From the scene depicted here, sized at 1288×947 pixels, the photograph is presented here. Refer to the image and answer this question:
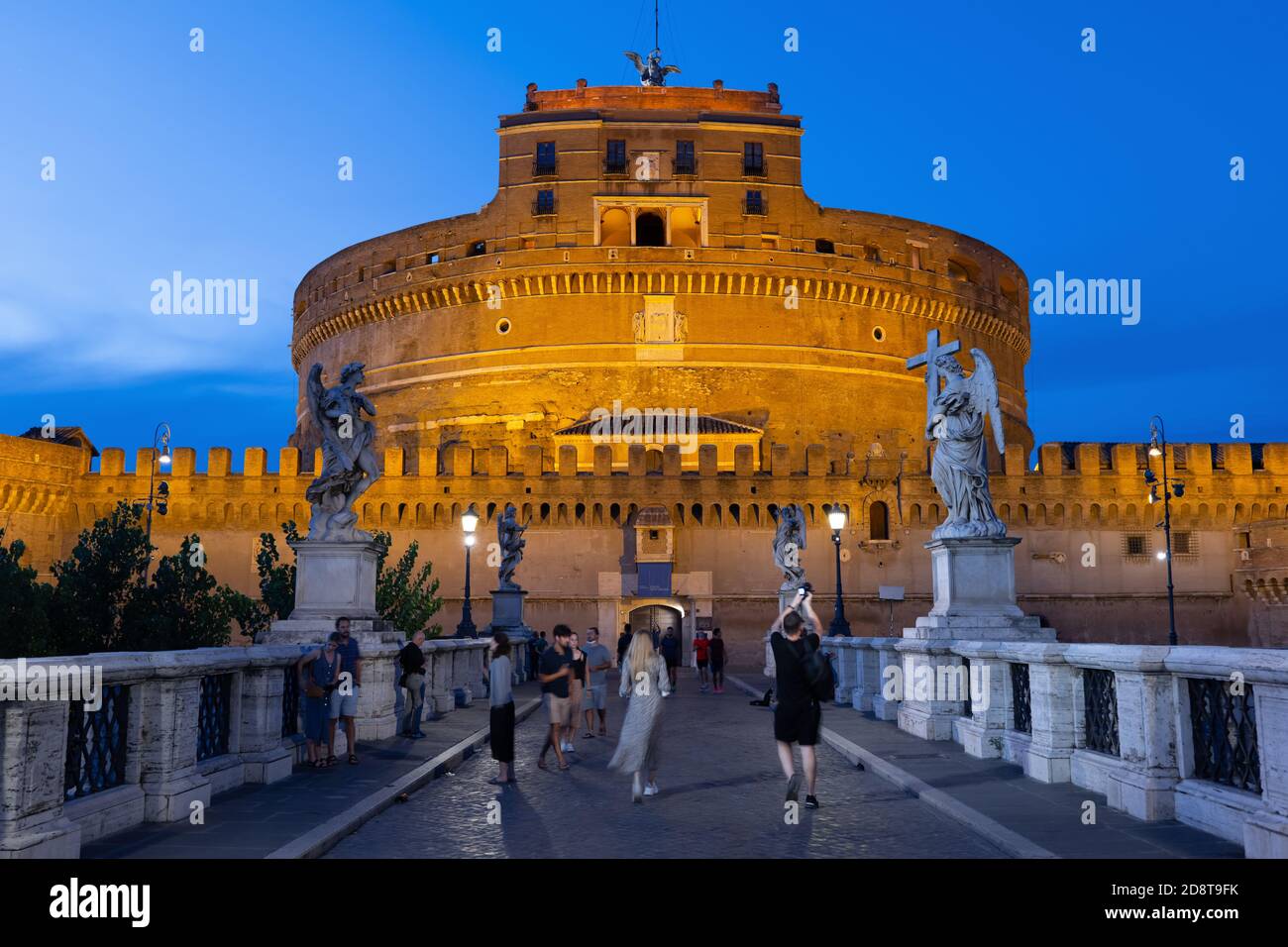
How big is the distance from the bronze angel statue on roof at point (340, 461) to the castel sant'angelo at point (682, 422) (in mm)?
25892


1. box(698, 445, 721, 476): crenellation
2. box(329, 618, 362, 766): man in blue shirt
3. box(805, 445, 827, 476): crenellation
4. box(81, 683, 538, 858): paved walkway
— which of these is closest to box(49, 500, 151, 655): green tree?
box(81, 683, 538, 858): paved walkway

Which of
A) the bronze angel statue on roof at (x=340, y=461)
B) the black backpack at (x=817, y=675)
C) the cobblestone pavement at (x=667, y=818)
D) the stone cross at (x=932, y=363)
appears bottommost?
the cobblestone pavement at (x=667, y=818)

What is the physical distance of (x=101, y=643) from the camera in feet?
80.5

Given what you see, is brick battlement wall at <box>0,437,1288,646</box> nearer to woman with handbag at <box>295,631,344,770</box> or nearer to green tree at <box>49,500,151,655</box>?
green tree at <box>49,500,151,655</box>

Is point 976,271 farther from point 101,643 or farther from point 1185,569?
point 101,643

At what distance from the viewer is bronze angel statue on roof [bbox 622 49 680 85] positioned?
5381 cm

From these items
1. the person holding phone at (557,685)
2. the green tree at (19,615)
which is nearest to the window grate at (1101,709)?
the person holding phone at (557,685)

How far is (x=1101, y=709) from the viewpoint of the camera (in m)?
8.03

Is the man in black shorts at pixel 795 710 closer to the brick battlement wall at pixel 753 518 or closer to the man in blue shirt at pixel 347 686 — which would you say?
the man in blue shirt at pixel 347 686

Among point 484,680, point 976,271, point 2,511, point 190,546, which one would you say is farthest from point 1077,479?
point 2,511

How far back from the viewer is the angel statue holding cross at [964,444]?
36.8 ft

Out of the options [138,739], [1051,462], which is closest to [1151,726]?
[138,739]
